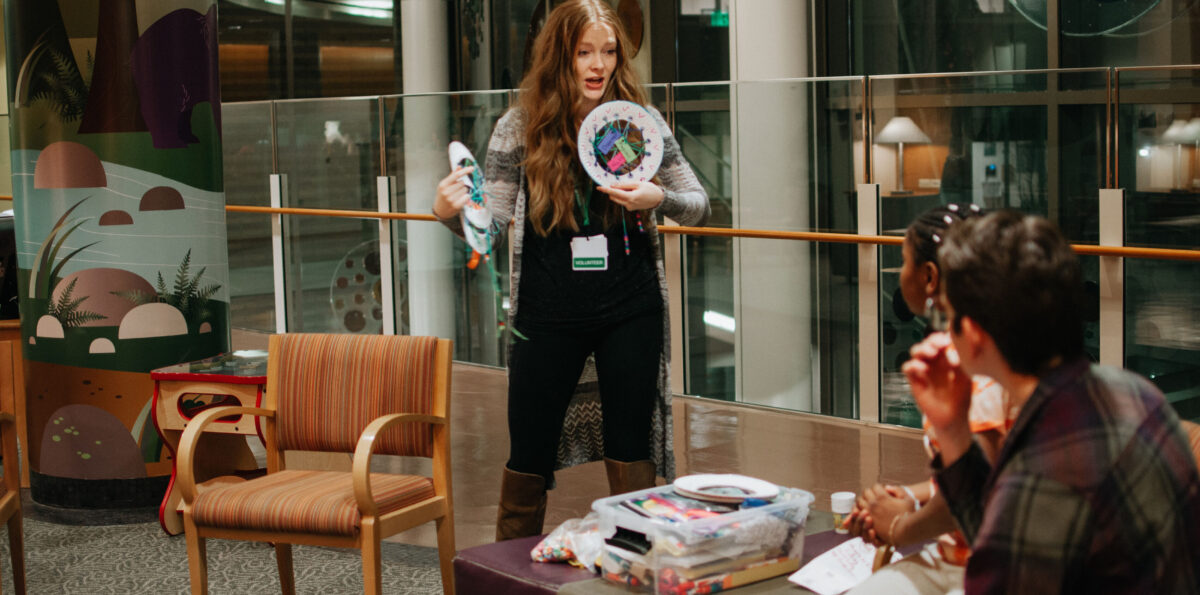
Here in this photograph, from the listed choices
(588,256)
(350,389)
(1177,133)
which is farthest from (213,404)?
(1177,133)

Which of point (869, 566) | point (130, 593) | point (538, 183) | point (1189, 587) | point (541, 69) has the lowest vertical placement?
point (130, 593)

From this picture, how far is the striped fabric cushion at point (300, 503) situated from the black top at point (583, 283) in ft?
1.81

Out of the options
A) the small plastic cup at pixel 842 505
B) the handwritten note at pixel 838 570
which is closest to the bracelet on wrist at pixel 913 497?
the handwritten note at pixel 838 570

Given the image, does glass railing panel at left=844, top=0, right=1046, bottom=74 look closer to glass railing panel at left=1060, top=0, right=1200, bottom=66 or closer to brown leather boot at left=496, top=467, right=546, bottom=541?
glass railing panel at left=1060, top=0, right=1200, bottom=66

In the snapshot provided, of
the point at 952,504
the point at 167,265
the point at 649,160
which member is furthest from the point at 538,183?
the point at 167,265

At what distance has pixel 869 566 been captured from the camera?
2721 mm

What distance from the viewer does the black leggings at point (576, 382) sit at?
3193mm

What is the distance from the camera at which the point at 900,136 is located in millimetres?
5762

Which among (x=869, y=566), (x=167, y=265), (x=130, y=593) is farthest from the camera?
(x=167, y=265)

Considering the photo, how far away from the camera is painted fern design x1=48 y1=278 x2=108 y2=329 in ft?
15.8

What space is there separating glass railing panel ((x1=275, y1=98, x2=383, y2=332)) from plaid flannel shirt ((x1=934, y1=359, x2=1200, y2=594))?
23.2ft

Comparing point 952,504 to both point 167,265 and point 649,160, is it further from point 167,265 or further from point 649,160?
point 167,265

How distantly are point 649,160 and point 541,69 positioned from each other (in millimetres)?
367

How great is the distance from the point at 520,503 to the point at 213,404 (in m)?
1.57
